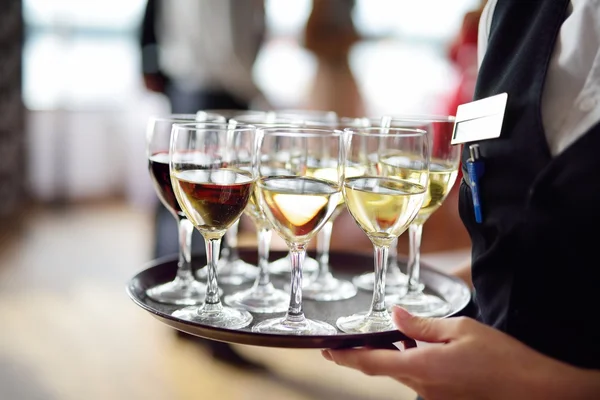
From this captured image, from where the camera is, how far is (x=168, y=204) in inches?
45.4

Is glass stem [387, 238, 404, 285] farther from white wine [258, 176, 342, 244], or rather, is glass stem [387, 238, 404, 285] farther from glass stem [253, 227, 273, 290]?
white wine [258, 176, 342, 244]

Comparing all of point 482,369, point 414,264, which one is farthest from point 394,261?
point 482,369

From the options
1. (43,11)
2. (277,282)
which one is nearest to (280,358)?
(277,282)

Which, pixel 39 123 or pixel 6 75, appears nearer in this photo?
pixel 6 75

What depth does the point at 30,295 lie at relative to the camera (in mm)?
2996

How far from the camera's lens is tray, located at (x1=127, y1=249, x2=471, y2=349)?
0.85m

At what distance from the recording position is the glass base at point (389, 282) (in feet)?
3.80

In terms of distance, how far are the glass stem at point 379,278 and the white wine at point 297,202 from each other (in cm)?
9

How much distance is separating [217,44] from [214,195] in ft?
5.76

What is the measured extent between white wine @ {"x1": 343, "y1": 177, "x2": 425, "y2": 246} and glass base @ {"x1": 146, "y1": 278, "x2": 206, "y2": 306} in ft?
1.01

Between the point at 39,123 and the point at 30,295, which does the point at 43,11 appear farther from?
the point at 30,295

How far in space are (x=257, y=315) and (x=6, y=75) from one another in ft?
13.1

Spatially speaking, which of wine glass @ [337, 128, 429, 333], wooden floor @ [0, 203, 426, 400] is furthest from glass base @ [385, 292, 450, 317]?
wooden floor @ [0, 203, 426, 400]

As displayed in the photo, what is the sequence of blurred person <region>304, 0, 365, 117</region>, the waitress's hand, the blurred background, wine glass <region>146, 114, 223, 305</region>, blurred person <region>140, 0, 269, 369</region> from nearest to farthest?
the waitress's hand → wine glass <region>146, 114, 223, 305</region> → the blurred background → blurred person <region>140, 0, 269, 369</region> → blurred person <region>304, 0, 365, 117</region>
